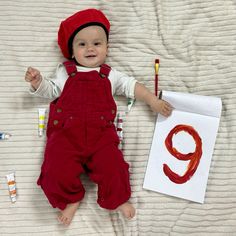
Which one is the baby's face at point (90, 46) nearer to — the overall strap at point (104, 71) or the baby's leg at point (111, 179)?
the overall strap at point (104, 71)

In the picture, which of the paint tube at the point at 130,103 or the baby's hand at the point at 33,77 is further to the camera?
the paint tube at the point at 130,103

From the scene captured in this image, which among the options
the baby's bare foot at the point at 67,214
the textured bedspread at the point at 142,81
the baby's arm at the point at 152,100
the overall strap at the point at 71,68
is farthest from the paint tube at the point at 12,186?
the baby's arm at the point at 152,100

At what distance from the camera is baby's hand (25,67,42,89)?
111cm

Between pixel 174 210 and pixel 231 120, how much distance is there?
36cm

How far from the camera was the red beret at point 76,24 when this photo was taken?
112 centimetres

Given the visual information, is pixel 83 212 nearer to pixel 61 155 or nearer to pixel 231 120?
pixel 61 155

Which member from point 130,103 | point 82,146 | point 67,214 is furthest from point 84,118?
point 67,214

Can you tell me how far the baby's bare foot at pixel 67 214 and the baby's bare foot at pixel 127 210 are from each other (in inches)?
5.8

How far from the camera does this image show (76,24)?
113cm

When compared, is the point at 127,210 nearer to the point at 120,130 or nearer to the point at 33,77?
the point at 120,130

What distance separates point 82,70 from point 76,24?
6.0 inches

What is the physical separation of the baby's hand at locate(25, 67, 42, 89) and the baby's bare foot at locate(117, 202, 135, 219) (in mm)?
478

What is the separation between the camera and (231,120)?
3.84ft

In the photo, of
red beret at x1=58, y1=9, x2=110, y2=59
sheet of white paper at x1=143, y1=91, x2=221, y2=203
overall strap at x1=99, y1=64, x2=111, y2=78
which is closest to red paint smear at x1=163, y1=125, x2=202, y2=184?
sheet of white paper at x1=143, y1=91, x2=221, y2=203
